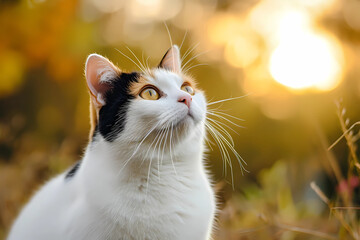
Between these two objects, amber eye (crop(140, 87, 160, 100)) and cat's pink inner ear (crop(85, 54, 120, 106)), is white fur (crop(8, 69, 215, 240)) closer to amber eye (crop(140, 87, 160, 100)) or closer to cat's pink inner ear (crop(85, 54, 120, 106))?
amber eye (crop(140, 87, 160, 100))

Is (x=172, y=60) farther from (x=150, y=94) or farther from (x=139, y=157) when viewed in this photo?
(x=139, y=157)

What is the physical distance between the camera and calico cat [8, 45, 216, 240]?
1274 millimetres

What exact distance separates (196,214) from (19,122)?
1.87 metres

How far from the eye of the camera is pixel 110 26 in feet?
11.4

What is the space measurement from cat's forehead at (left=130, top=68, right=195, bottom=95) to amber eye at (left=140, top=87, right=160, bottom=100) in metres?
0.03

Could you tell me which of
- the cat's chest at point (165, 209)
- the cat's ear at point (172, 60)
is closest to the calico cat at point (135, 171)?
the cat's chest at point (165, 209)

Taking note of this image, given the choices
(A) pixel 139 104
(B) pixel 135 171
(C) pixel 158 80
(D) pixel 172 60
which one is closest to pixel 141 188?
(B) pixel 135 171

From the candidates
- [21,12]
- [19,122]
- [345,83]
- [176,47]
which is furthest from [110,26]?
[345,83]

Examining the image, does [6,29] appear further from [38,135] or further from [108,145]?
[108,145]

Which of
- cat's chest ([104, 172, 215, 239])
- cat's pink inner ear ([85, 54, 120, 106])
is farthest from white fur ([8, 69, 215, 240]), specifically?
cat's pink inner ear ([85, 54, 120, 106])

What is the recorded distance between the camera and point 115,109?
1384 mm

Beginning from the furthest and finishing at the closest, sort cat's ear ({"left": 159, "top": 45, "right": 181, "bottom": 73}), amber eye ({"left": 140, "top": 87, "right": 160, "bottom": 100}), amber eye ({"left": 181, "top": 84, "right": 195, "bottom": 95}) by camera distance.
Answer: cat's ear ({"left": 159, "top": 45, "right": 181, "bottom": 73}) < amber eye ({"left": 181, "top": 84, "right": 195, "bottom": 95}) < amber eye ({"left": 140, "top": 87, "right": 160, "bottom": 100})

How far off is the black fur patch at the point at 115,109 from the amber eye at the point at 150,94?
0.06m

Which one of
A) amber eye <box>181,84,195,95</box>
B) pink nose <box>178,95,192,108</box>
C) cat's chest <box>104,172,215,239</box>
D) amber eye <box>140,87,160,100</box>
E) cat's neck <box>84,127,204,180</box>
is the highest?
amber eye <box>140,87,160,100</box>
